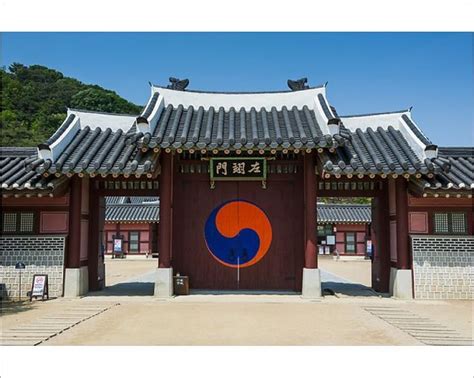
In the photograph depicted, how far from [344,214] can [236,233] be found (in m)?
31.2

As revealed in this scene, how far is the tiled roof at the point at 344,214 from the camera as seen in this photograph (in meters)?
42.2

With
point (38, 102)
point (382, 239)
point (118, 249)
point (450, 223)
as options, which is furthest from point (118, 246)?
point (38, 102)

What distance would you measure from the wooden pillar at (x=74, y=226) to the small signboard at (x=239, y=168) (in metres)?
3.95

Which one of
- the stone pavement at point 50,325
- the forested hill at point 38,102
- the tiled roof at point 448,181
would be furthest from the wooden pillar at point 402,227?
the forested hill at point 38,102

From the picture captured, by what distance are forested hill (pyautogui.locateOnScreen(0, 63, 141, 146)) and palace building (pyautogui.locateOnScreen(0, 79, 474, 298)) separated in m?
55.0

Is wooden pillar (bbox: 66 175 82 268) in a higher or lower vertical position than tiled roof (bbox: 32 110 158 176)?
lower

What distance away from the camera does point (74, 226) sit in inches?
523

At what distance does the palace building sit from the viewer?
12.6m

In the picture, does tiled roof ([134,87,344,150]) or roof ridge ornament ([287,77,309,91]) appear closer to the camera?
tiled roof ([134,87,344,150])

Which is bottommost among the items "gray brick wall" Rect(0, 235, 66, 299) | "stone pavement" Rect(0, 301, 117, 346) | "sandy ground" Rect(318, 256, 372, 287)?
"sandy ground" Rect(318, 256, 372, 287)

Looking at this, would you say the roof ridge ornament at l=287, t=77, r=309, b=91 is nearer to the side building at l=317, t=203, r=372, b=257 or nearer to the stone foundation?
the stone foundation

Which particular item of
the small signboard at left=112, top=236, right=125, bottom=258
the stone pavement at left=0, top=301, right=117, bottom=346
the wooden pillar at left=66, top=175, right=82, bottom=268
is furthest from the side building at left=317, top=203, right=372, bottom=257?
the stone pavement at left=0, top=301, right=117, bottom=346

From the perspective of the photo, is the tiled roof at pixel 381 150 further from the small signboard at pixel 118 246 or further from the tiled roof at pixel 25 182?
the small signboard at pixel 118 246

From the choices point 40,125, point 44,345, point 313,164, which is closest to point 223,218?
point 313,164
